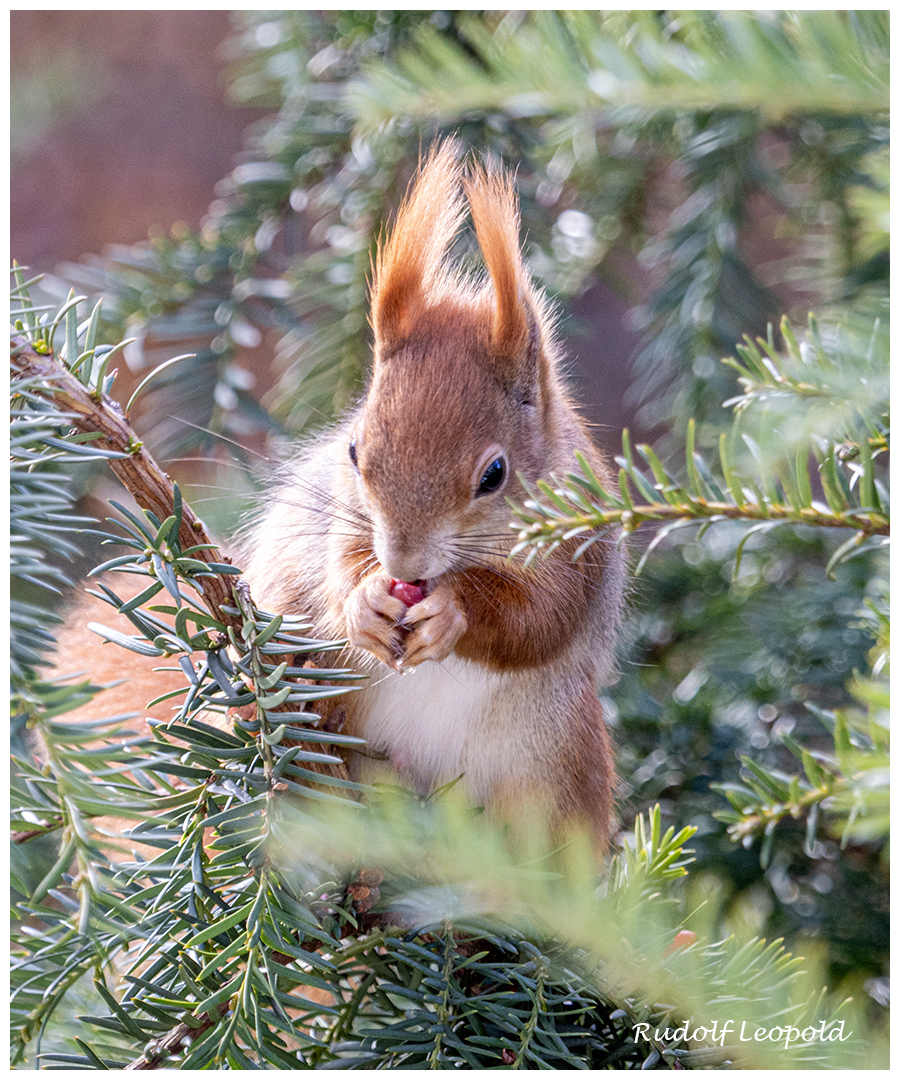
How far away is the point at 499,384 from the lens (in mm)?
587

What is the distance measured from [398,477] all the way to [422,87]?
196 millimetres

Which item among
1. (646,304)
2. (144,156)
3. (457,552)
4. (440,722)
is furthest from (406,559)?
(144,156)

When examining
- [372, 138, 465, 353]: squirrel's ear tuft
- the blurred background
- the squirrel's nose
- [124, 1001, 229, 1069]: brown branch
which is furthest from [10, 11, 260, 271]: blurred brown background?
[124, 1001, 229, 1069]: brown branch

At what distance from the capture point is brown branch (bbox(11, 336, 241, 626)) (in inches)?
13.9

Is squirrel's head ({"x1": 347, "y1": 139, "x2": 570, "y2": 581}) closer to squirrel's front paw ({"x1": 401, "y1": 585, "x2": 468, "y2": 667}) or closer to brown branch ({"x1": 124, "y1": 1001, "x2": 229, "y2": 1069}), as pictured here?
squirrel's front paw ({"x1": 401, "y1": 585, "x2": 468, "y2": 667})

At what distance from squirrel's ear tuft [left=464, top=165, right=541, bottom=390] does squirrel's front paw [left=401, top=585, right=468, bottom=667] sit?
0.16 metres

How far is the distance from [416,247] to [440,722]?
0.30 m

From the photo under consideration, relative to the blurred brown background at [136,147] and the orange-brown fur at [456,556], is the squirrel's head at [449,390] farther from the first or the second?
the blurred brown background at [136,147]

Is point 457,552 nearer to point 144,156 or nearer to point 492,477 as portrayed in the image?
point 492,477

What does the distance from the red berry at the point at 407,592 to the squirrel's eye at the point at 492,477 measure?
71 millimetres

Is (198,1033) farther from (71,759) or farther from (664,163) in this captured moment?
(664,163)

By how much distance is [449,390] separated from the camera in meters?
0.56

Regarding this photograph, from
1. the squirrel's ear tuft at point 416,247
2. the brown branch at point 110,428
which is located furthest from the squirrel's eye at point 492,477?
the brown branch at point 110,428

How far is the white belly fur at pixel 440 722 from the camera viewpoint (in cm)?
60
